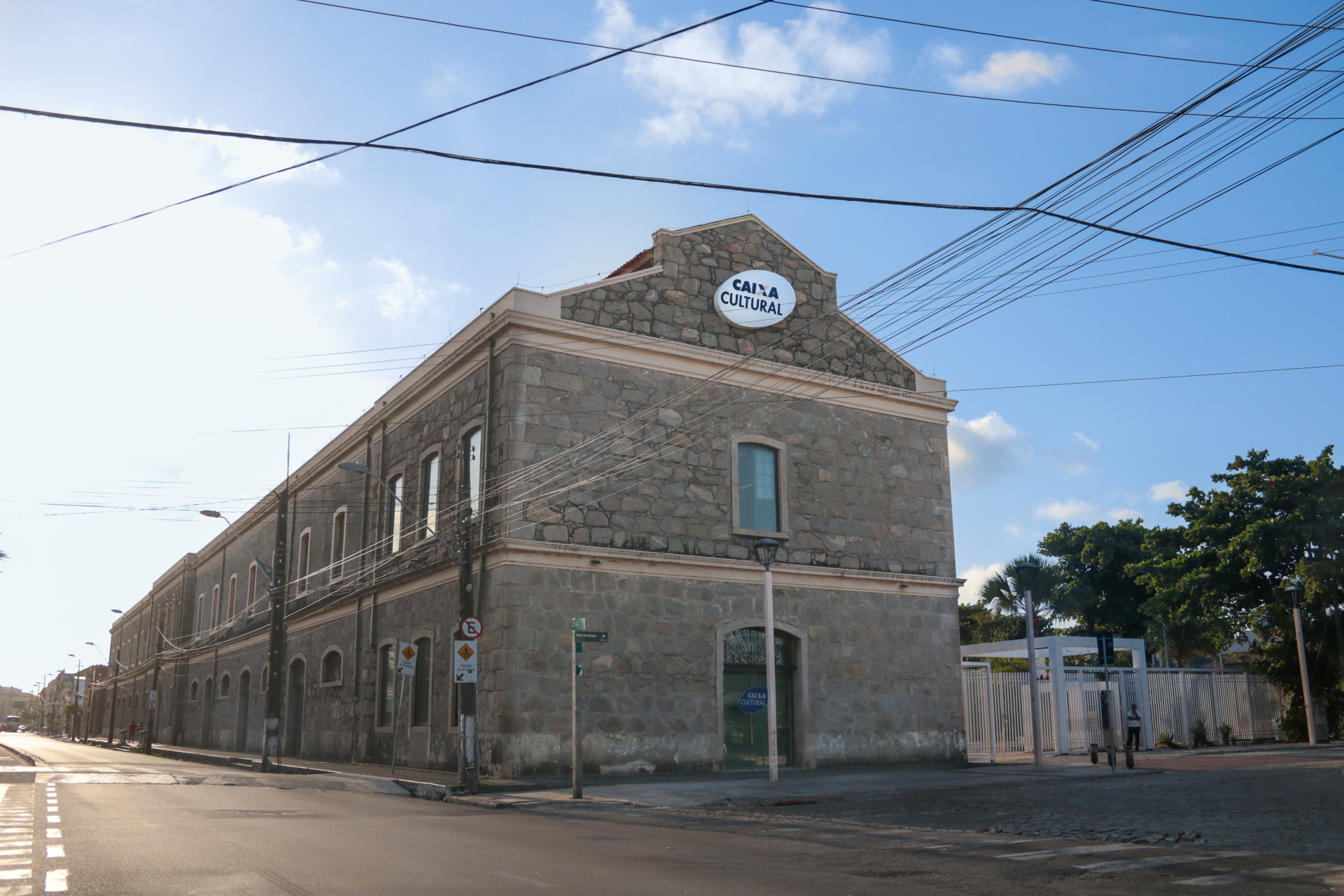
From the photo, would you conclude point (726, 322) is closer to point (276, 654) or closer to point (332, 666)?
point (276, 654)

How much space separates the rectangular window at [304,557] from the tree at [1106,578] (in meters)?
40.0

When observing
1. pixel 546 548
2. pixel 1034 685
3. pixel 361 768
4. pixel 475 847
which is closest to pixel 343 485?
pixel 361 768

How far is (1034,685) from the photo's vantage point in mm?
21500

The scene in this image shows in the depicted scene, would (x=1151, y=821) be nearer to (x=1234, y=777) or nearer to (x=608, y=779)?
(x=1234, y=777)

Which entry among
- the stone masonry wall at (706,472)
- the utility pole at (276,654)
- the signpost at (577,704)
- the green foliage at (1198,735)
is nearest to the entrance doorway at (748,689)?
the stone masonry wall at (706,472)

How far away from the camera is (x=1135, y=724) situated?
90.2 feet

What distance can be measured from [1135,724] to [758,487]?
40.7 ft

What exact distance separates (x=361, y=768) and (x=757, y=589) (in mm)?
10190

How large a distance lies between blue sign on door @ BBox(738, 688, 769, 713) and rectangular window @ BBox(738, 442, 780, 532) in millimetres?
3453

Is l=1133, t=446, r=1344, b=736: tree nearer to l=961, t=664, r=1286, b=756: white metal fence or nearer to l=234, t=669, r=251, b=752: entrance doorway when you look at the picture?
l=961, t=664, r=1286, b=756: white metal fence

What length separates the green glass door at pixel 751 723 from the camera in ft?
73.1

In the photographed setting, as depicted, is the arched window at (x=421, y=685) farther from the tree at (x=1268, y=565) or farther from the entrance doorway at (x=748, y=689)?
the tree at (x=1268, y=565)

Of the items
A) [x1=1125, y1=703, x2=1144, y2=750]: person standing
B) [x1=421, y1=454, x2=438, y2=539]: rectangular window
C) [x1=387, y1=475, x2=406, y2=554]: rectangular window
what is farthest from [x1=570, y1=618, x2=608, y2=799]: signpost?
[x1=1125, y1=703, x2=1144, y2=750]: person standing

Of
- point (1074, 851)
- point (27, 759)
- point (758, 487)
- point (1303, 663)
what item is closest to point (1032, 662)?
point (758, 487)
